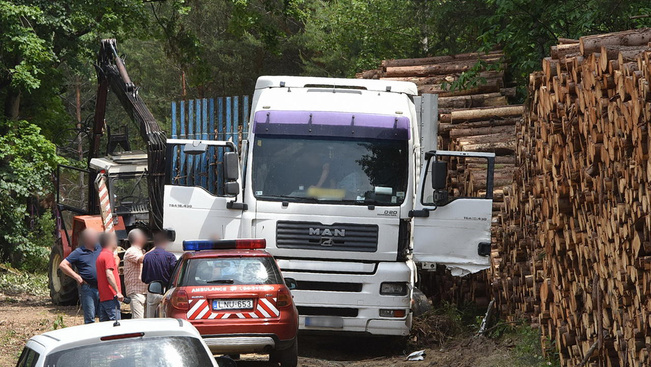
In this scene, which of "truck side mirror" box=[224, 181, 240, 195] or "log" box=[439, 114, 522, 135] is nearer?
"truck side mirror" box=[224, 181, 240, 195]

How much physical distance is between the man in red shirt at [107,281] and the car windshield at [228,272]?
144 cm

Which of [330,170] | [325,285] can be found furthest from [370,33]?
[325,285]

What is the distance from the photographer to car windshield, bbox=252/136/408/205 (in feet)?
45.3

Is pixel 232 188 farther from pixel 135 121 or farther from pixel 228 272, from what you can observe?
pixel 135 121

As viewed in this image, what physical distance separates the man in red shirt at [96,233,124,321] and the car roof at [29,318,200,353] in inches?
225

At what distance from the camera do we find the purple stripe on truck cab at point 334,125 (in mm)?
14008

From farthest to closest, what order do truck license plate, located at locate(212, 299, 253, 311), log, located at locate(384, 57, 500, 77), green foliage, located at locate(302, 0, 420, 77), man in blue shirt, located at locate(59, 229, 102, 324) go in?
green foliage, located at locate(302, 0, 420, 77) < log, located at locate(384, 57, 500, 77) < man in blue shirt, located at locate(59, 229, 102, 324) < truck license plate, located at locate(212, 299, 253, 311)

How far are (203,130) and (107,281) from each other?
291 inches

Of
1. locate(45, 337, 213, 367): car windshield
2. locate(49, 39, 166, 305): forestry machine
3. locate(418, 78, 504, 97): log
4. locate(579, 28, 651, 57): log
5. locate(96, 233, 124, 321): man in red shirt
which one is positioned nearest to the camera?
locate(45, 337, 213, 367): car windshield

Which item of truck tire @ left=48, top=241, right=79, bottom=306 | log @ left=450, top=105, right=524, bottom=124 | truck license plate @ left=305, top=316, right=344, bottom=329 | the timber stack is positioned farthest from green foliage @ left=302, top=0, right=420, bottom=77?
truck license plate @ left=305, top=316, right=344, bottom=329

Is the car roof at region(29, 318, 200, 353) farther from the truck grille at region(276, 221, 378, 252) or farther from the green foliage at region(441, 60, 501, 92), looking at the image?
the green foliage at region(441, 60, 501, 92)

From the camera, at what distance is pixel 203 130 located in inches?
785

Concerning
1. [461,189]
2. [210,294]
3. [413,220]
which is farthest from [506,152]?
[210,294]

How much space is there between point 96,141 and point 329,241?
1055 centimetres
